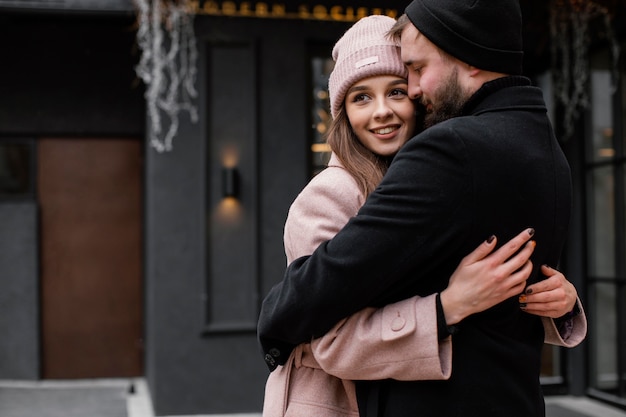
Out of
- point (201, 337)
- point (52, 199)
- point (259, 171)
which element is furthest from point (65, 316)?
point (259, 171)

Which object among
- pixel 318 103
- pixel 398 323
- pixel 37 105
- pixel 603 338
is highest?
pixel 37 105

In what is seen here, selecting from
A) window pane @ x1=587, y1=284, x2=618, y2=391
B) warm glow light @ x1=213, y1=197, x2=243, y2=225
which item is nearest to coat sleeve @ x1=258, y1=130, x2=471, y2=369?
warm glow light @ x1=213, y1=197, x2=243, y2=225

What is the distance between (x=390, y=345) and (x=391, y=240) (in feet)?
0.72

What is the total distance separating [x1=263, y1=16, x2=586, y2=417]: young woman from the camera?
1508 mm

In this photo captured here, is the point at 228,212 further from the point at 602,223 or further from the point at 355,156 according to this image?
the point at 355,156

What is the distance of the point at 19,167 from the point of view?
26.1ft

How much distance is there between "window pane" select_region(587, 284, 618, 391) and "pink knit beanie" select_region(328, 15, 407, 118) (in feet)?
17.2

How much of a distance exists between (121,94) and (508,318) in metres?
6.99

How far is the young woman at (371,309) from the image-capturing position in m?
1.51

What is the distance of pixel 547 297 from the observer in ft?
5.44

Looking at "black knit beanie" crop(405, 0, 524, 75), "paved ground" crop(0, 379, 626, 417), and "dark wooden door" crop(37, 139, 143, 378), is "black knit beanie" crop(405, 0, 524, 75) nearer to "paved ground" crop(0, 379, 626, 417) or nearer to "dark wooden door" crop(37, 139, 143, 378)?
"paved ground" crop(0, 379, 626, 417)

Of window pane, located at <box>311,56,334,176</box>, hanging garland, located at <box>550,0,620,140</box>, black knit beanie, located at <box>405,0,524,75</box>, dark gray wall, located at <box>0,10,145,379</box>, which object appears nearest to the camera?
black knit beanie, located at <box>405,0,524,75</box>

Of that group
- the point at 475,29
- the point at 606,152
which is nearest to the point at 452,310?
the point at 475,29

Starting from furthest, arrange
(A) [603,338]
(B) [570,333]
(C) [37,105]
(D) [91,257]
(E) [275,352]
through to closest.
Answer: (D) [91,257]
(C) [37,105]
(A) [603,338]
(B) [570,333]
(E) [275,352]
